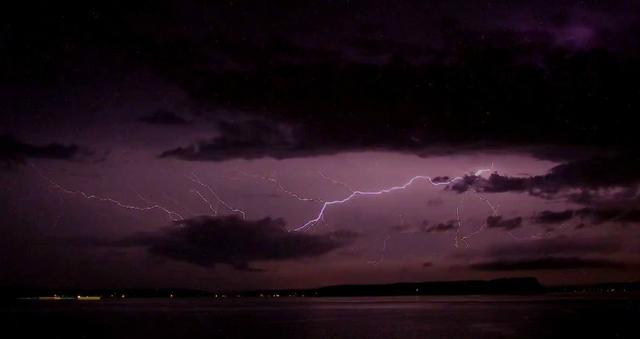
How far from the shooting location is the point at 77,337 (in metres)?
36.2

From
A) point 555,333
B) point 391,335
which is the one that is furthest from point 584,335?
point 391,335

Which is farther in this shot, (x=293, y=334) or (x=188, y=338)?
(x=293, y=334)

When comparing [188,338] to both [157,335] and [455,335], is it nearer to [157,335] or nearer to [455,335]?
[157,335]

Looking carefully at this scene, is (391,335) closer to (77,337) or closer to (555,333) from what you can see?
(555,333)

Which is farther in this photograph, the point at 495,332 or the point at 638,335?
the point at 495,332

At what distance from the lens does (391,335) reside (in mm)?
37906

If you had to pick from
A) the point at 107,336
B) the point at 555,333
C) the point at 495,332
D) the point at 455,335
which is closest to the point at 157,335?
the point at 107,336

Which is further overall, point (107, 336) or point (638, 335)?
point (107, 336)

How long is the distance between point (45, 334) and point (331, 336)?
1558 centimetres

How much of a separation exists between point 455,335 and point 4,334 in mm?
24514

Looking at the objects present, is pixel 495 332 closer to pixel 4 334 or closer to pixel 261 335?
pixel 261 335

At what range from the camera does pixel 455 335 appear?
37000 mm

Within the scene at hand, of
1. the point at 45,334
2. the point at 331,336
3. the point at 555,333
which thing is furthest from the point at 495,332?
the point at 45,334

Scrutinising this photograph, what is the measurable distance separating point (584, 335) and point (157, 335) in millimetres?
22608
